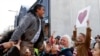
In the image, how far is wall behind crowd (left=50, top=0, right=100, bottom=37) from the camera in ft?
26.7

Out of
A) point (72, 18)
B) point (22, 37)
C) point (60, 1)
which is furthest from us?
point (60, 1)

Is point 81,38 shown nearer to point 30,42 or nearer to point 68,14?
point 30,42

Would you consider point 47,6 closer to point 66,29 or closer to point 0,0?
point 66,29

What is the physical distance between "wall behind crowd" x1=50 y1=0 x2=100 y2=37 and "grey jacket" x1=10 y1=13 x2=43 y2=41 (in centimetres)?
394

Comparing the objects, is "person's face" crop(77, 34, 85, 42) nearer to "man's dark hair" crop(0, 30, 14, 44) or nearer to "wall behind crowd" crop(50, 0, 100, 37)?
"man's dark hair" crop(0, 30, 14, 44)

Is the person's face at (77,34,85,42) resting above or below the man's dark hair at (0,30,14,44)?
below

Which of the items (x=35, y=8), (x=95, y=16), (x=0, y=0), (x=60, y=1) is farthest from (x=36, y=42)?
(x=0, y=0)

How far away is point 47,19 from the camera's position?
32.8ft

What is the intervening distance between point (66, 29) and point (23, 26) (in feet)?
16.8

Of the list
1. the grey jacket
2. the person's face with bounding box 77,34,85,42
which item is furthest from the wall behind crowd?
the grey jacket

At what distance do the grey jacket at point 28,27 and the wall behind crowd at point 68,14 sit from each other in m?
3.94

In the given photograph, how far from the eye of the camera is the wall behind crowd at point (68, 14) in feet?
26.7

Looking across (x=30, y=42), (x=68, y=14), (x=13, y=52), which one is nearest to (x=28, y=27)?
(x=30, y=42)

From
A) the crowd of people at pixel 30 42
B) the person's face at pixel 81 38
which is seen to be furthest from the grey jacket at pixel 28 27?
the person's face at pixel 81 38
